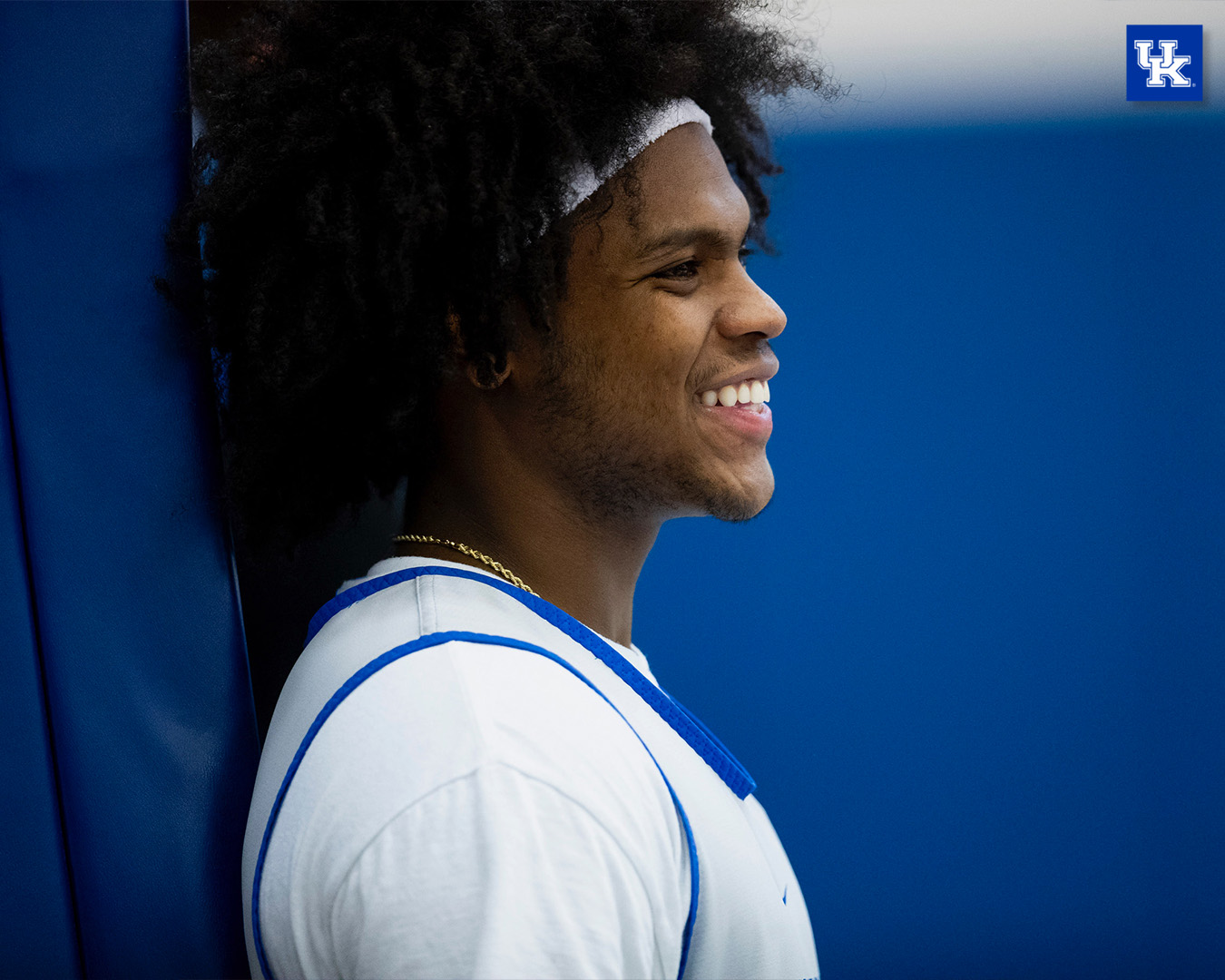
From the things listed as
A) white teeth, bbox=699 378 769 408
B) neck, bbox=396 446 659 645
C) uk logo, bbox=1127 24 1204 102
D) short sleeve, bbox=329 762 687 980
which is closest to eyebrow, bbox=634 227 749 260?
white teeth, bbox=699 378 769 408

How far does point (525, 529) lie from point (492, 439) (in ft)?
0.30

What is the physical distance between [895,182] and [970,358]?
30 cm

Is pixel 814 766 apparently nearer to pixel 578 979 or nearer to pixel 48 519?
pixel 578 979

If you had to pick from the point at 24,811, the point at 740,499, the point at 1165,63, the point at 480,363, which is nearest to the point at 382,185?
the point at 480,363

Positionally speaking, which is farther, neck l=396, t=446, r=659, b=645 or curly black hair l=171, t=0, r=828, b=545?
neck l=396, t=446, r=659, b=645

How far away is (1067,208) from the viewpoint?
5.01ft

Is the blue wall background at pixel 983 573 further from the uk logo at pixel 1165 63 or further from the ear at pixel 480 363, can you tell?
the ear at pixel 480 363

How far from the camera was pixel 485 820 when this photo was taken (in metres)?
0.57

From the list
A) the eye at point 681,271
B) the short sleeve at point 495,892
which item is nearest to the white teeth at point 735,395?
the eye at point 681,271

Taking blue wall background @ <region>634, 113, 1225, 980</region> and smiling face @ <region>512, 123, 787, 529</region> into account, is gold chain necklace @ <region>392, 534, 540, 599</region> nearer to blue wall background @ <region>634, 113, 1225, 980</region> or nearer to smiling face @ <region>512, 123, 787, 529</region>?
smiling face @ <region>512, 123, 787, 529</region>

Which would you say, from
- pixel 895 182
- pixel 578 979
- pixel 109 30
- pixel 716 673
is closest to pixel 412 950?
pixel 578 979

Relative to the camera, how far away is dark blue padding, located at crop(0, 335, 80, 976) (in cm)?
70

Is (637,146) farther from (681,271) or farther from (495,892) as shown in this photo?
(495,892)

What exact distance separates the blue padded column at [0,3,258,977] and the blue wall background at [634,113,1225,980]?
2.93 feet
